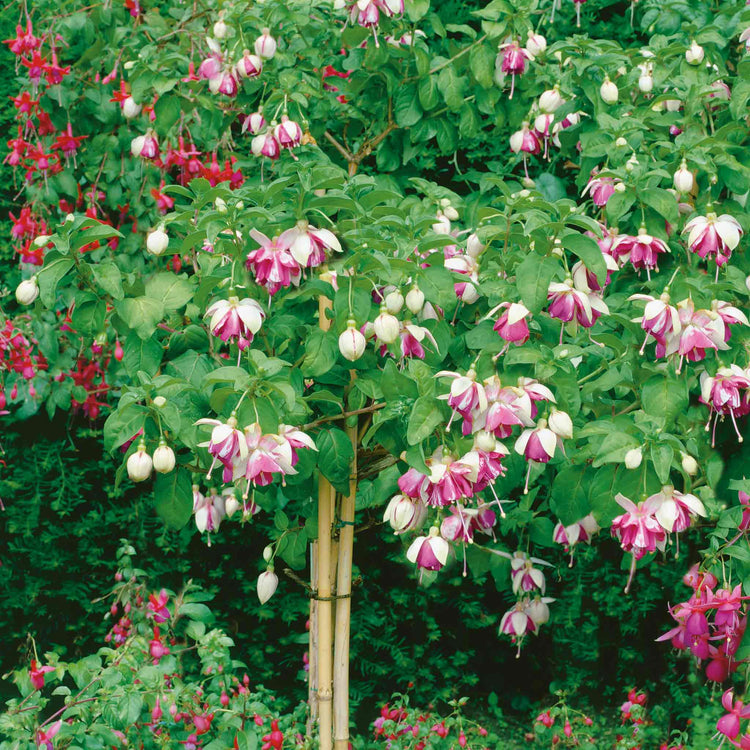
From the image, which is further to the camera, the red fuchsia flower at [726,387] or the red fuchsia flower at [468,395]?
the red fuchsia flower at [726,387]

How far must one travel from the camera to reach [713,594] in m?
1.60

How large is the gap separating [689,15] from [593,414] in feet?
3.37

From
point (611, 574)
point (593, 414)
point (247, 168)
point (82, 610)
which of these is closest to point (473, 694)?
point (611, 574)

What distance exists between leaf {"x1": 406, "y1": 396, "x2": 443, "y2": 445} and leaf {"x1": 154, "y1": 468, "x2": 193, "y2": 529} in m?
0.38

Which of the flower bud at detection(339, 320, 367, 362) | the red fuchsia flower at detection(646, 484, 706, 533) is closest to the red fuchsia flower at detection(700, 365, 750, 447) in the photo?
the red fuchsia flower at detection(646, 484, 706, 533)

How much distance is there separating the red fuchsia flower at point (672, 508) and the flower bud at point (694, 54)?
3.18ft

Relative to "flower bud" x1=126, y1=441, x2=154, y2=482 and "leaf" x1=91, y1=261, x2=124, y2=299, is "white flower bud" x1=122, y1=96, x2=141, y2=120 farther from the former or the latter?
"flower bud" x1=126, y1=441, x2=154, y2=482

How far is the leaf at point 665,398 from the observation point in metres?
1.46

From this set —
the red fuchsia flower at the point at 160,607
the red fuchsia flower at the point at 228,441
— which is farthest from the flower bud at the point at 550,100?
the red fuchsia flower at the point at 160,607

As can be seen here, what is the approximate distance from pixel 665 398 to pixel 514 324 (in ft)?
1.05

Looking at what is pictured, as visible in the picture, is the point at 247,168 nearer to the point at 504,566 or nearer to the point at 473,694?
the point at 504,566

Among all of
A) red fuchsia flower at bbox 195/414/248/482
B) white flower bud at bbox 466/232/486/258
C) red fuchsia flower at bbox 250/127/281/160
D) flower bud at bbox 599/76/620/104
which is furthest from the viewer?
red fuchsia flower at bbox 250/127/281/160

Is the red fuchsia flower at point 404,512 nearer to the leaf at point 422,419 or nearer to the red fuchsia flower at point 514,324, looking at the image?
the leaf at point 422,419

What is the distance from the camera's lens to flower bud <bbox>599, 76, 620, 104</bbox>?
1.84 meters
